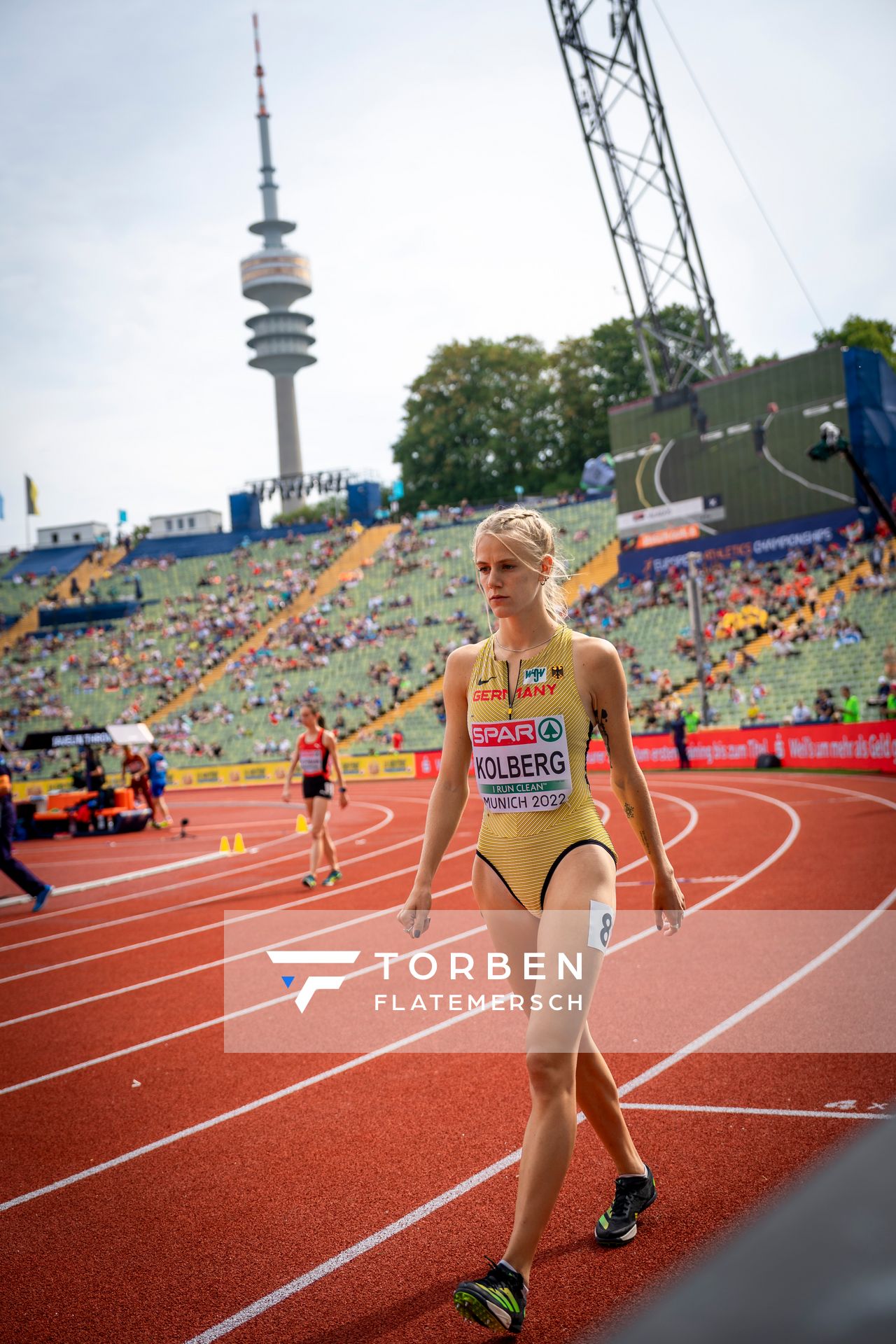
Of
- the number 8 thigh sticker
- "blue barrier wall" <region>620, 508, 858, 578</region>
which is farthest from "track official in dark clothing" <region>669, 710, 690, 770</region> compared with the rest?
the number 8 thigh sticker

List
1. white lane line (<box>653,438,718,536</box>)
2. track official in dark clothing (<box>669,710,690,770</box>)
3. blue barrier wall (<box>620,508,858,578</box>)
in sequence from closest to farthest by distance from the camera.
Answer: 1. track official in dark clothing (<box>669,710,690,770</box>)
2. blue barrier wall (<box>620,508,858,578</box>)
3. white lane line (<box>653,438,718,536</box>)

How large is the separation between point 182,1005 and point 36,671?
48.9 m

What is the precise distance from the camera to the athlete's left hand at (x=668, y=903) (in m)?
3.57

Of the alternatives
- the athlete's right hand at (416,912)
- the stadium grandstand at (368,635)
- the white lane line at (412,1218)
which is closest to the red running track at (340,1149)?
the white lane line at (412,1218)

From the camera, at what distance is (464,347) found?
71312 millimetres

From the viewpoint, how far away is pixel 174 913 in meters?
11.8

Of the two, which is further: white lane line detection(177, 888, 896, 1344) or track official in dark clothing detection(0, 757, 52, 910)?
track official in dark clothing detection(0, 757, 52, 910)

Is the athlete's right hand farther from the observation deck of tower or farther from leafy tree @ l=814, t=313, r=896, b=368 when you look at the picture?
the observation deck of tower

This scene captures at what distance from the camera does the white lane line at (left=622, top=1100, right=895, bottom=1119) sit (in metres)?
4.66

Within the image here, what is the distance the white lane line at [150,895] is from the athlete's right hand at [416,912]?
8157 millimetres

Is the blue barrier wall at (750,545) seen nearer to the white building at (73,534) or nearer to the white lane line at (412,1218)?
the white lane line at (412,1218)

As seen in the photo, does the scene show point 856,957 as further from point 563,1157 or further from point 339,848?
point 339,848

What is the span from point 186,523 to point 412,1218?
66717 mm

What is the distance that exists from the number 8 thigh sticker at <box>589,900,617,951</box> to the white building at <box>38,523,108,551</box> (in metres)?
72.5
